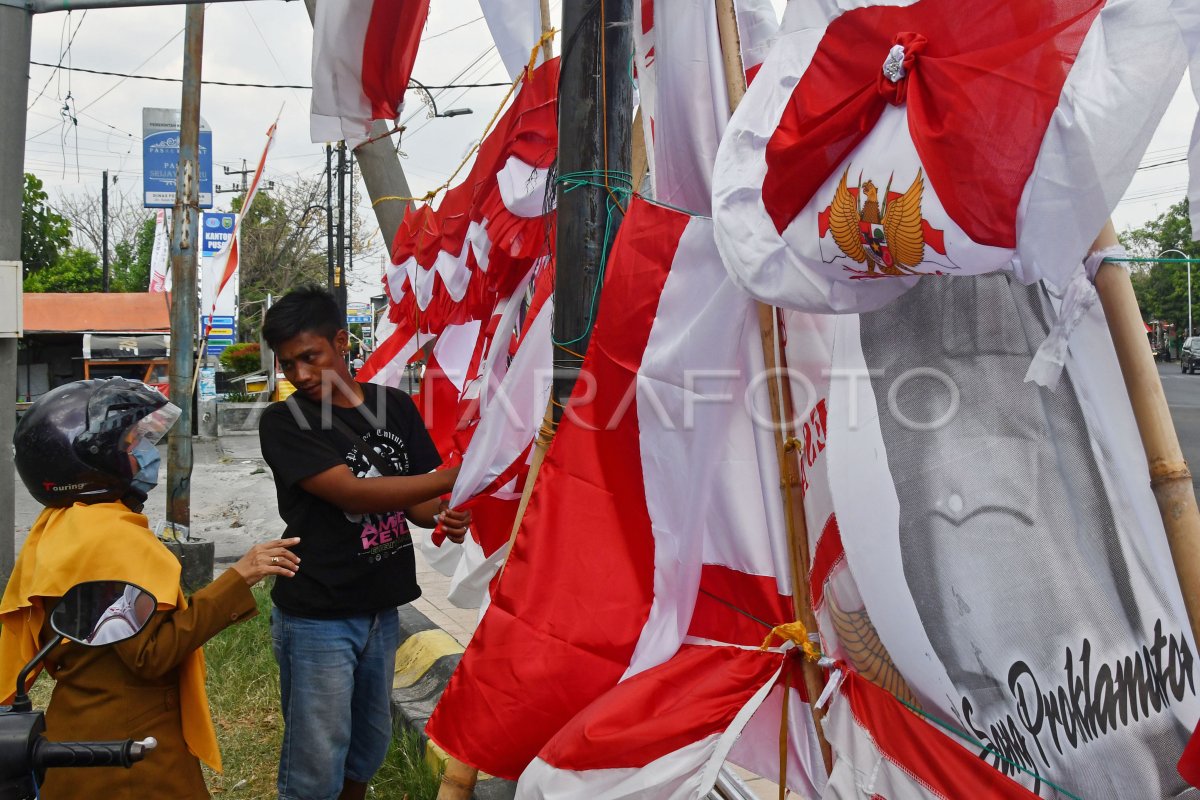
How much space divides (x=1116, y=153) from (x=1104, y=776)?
0.90 meters

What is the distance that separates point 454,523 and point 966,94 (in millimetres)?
2174

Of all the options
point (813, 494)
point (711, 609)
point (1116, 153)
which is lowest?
point (711, 609)

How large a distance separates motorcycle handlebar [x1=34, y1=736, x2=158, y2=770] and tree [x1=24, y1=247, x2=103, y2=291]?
38.1 metres

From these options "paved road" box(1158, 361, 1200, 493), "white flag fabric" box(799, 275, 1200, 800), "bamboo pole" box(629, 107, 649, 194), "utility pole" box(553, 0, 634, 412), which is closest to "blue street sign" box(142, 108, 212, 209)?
"bamboo pole" box(629, 107, 649, 194)

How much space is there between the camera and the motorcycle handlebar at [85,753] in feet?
5.84

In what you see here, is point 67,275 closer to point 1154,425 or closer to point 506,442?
point 506,442

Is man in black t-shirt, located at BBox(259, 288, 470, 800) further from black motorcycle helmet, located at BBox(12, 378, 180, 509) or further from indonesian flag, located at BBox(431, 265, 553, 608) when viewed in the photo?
black motorcycle helmet, located at BBox(12, 378, 180, 509)

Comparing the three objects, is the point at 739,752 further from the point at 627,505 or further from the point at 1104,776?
the point at 1104,776

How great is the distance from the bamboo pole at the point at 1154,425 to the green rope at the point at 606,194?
1338 mm

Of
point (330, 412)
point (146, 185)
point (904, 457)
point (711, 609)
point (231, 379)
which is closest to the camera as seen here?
point (904, 457)

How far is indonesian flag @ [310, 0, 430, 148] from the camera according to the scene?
4.09 metres

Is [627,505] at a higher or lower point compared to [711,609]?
higher

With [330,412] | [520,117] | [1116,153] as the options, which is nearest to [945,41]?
[1116,153]

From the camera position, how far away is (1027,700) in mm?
1579
